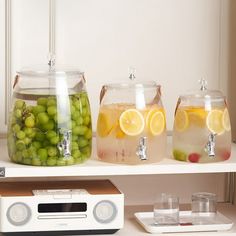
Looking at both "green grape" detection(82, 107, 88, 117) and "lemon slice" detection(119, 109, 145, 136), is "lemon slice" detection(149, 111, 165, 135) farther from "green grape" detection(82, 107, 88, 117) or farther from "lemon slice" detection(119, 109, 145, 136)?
"green grape" detection(82, 107, 88, 117)

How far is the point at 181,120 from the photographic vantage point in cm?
200

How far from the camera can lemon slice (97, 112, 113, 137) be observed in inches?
76.8

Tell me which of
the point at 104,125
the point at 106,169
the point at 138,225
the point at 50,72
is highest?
the point at 50,72

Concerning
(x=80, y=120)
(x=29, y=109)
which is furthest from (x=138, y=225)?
(x=29, y=109)

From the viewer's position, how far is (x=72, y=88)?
195 centimetres

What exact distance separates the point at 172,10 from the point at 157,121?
49cm

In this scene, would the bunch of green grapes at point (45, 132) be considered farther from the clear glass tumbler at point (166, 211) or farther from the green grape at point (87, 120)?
the clear glass tumbler at point (166, 211)

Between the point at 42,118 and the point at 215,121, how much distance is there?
45 cm

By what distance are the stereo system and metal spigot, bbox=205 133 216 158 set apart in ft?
0.84

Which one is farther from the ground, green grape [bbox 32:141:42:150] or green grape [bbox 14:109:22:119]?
green grape [bbox 14:109:22:119]

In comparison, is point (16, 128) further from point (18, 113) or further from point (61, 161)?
point (61, 161)

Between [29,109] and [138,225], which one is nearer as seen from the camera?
[29,109]

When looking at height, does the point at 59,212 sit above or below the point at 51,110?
below

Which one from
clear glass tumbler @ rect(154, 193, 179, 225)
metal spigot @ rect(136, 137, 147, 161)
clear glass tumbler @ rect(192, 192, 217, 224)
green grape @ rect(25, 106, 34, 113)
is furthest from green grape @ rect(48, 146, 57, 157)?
clear glass tumbler @ rect(192, 192, 217, 224)
